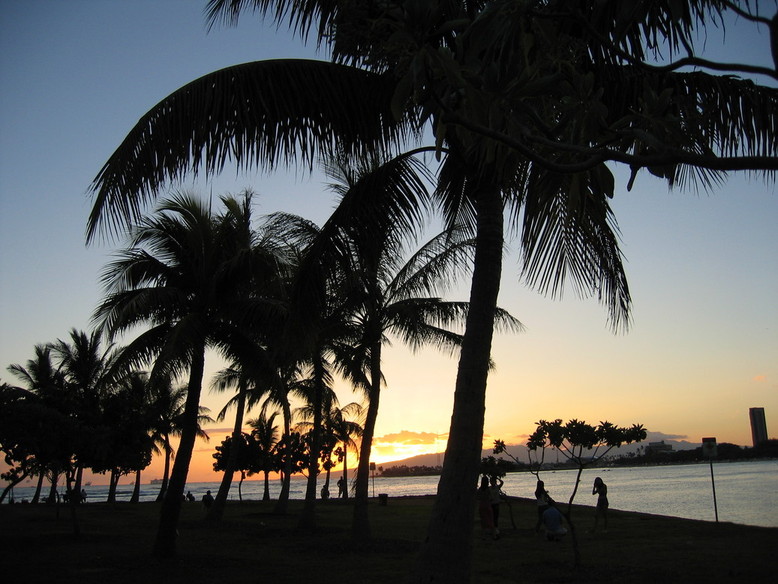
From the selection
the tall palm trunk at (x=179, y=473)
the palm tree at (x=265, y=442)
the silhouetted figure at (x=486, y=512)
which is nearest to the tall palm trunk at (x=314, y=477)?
the silhouetted figure at (x=486, y=512)

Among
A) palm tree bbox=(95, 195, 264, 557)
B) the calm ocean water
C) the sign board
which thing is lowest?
the calm ocean water

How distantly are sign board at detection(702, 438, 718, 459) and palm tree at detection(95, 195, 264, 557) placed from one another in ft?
48.3

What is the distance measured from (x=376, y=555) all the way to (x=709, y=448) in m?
12.5

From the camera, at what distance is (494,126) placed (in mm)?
3271

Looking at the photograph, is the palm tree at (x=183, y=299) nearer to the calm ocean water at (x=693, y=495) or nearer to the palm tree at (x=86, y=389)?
the palm tree at (x=86, y=389)

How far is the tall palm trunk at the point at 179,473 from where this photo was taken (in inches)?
509

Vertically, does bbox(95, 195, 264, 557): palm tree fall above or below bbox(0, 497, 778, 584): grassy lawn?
above

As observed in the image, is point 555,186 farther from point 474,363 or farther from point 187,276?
point 187,276

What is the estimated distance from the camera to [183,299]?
13758 millimetres

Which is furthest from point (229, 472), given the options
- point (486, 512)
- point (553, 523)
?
point (553, 523)

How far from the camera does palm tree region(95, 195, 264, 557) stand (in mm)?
13164

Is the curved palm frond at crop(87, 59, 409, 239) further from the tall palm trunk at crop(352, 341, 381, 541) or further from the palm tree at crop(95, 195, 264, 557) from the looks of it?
the tall palm trunk at crop(352, 341, 381, 541)

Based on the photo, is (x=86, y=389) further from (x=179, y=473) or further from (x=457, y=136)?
(x=457, y=136)

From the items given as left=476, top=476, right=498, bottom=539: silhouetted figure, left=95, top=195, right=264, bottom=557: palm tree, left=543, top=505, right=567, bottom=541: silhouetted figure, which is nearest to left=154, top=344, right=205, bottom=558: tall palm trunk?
left=95, top=195, right=264, bottom=557: palm tree
